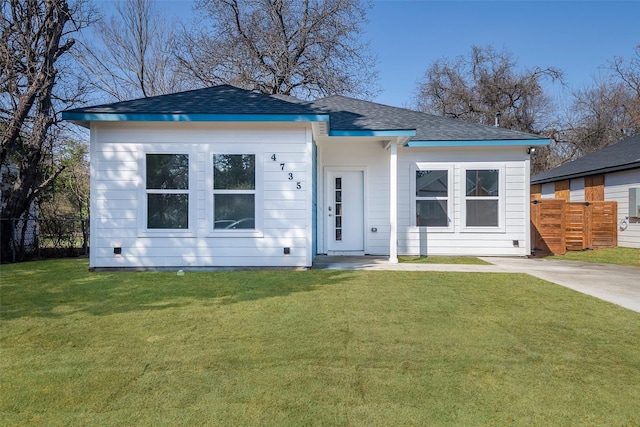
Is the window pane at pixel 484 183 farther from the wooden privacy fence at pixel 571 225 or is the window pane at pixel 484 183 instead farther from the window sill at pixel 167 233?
the window sill at pixel 167 233

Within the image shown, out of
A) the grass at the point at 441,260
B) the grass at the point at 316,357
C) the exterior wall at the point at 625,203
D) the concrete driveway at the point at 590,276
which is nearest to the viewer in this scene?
the grass at the point at 316,357

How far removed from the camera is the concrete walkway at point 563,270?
17.0 feet

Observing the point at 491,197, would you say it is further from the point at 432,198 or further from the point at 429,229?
the point at 429,229

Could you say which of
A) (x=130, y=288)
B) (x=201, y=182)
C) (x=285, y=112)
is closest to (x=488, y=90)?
(x=285, y=112)

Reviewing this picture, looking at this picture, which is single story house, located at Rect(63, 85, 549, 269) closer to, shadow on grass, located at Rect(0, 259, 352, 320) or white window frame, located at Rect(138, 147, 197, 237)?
white window frame, located at Rect(138, 147, 197, 237)

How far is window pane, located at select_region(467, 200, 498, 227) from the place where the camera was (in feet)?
29.4

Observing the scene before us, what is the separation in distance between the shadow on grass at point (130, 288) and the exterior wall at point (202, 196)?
0.36 meters

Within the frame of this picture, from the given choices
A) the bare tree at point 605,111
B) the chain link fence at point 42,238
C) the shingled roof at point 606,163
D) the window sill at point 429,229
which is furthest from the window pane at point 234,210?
the bare tree at point 605,111

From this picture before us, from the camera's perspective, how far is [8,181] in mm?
10297

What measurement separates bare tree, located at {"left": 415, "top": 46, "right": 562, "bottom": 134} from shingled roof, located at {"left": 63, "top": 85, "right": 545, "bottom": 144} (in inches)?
726

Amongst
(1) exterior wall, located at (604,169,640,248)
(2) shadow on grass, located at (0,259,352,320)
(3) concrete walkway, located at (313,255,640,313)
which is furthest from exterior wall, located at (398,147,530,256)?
(1) exterior wall, located at (604,169,640,248)

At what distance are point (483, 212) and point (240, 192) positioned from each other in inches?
221

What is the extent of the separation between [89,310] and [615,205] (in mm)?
13868

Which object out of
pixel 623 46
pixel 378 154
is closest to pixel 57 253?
pixel 378 154
